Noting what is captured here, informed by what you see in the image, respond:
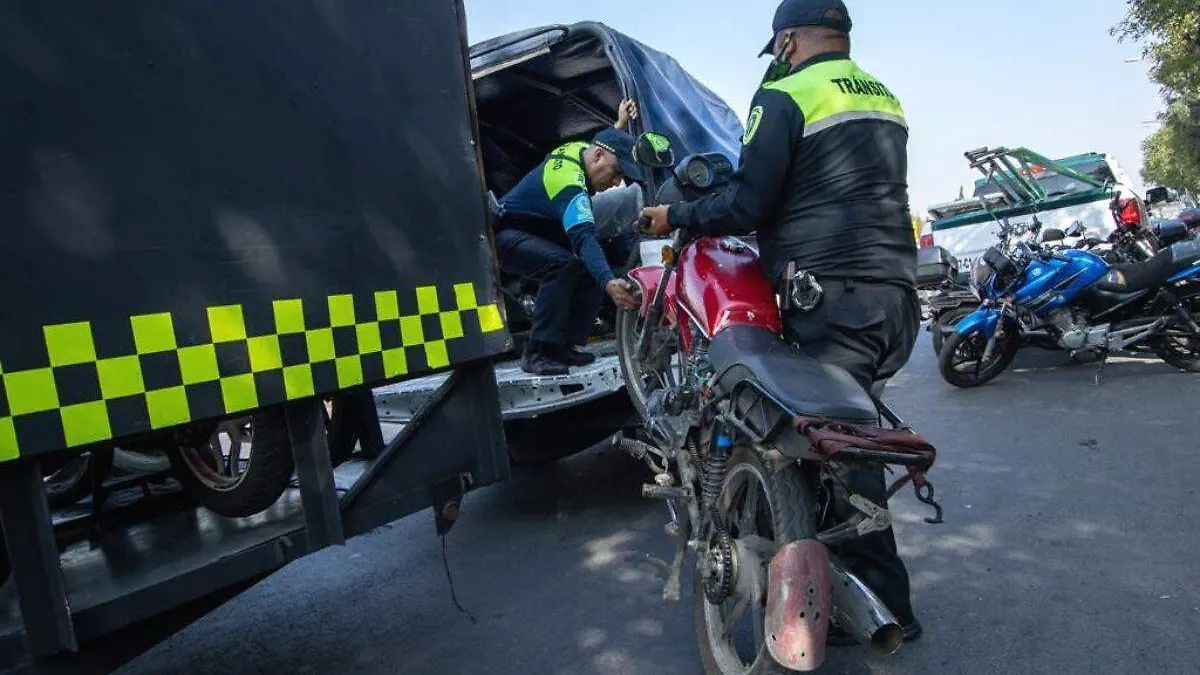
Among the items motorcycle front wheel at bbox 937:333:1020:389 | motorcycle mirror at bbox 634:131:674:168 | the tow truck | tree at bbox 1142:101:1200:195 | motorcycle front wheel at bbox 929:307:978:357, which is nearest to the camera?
motorcycle mirror at bbox 634:131:674:168

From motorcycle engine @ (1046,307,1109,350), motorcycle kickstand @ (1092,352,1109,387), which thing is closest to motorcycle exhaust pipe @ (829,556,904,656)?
motorcycle engine @ (1046,307,1109,350)

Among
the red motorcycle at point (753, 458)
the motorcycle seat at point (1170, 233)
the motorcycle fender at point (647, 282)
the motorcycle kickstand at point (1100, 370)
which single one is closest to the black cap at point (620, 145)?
the motorcycle fender at point (647, 282)

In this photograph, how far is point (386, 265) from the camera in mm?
2273

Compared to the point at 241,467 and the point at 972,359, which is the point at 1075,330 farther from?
the point at 241,467

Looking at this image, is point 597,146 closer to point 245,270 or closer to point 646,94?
point 646,94

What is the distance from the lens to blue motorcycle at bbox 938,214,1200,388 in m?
5.82

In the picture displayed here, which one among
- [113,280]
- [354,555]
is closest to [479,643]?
[354,555]

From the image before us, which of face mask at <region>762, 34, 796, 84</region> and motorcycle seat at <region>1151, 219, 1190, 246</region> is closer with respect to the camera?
face mask at <region>762, 34, 796, 84</region>

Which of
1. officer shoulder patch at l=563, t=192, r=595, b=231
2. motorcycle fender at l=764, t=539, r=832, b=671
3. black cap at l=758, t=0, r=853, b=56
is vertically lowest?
motorcycle fender at l=764, t=539, r=832, b=671

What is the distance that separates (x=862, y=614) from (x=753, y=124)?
4.77 ft

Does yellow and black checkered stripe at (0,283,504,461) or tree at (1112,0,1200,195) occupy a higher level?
tree at (1112,0,1200,195)

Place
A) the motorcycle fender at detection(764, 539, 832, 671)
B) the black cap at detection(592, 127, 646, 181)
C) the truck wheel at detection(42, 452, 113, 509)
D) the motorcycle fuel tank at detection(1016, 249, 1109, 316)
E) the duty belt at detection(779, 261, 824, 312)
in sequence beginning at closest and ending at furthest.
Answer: the motorcycle fender at detection(764, 539, 832, 671) < the duty belt at detection(779, 261, 824, 312) < the truck wheel at detection(42, 452, 113, 509) < the black cap at detection(592, 127, 646, 181) < the motorcycle fuel tank at detection(1016, 249, 1109, 316)

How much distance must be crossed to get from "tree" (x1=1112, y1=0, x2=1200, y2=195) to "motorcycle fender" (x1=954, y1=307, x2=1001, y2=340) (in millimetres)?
11269

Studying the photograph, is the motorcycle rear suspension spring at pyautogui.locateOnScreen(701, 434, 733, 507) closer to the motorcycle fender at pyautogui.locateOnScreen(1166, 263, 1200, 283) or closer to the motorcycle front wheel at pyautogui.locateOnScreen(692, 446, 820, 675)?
the motorcycle front wheel at pyautogui.locateOnScreen(692, 446, 820, 675)
